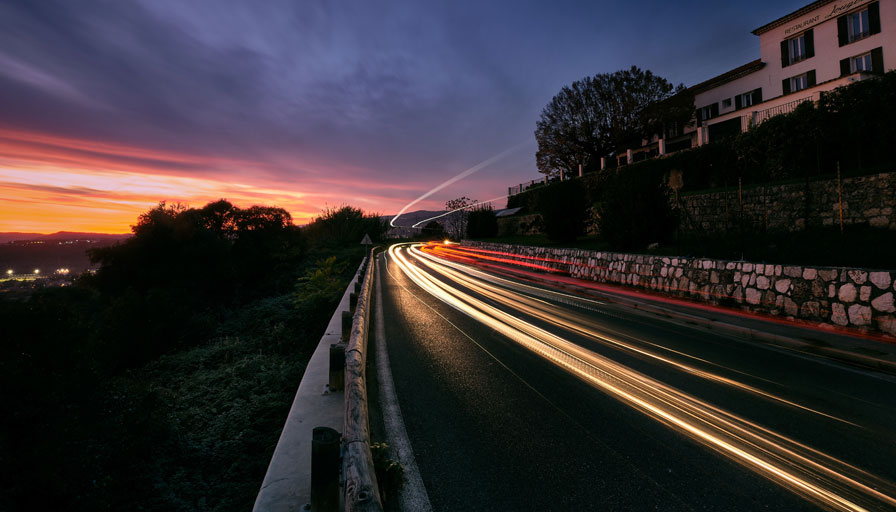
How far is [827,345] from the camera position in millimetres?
6602

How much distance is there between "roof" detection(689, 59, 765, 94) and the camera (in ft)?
112

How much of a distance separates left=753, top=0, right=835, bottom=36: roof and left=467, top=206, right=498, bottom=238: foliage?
94.5ft

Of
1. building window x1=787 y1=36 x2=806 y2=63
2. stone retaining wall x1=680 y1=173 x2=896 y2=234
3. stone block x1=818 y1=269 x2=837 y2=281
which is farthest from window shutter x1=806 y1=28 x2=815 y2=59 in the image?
stone block x1=818 y1=269 x2=837 y2=281

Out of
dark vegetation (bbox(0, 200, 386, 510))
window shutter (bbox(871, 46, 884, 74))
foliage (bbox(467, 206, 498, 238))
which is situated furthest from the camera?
foliage (bbox(467, 206, 498, 238))

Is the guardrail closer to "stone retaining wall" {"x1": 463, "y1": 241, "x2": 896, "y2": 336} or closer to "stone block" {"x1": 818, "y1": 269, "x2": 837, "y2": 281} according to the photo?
"stone retaining wall" {"x1": 463, "y1": 241, "x2": 896, "y2": 336}

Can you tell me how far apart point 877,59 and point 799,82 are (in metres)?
5.37

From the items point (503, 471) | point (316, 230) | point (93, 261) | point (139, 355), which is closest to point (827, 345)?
point (503, 471)

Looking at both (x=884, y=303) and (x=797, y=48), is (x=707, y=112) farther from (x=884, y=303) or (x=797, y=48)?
(x=884, y=303)

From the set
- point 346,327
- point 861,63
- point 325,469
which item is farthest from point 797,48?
point 325,469

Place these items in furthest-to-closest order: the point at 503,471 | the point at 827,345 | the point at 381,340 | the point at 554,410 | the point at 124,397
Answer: the point at 381,340, the point at 827,345, the point at 124,397, the point at 554,410, the point at 503,471

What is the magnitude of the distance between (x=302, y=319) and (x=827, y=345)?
42.3 ft

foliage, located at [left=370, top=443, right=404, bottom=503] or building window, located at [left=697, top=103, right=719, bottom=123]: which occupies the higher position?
building window, located at [left=697, top=103, right=719, bottom=123]

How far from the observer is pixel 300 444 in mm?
3463

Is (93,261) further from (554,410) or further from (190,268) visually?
(554,410)
